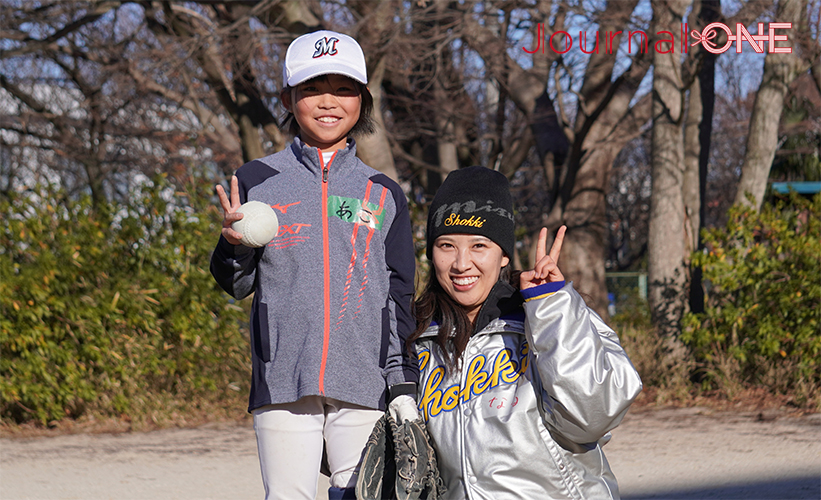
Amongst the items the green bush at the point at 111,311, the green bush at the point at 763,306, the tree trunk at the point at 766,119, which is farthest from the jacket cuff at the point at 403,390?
the tree trunk at the point at 766,119

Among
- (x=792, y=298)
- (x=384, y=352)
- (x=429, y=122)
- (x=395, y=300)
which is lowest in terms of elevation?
(x=792, y=298)

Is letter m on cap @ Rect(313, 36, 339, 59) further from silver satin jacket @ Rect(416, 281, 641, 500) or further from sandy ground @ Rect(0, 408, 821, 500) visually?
sandy ground @ Rect(0, 408, 821, 500)

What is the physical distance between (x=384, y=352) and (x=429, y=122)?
966 centimetres

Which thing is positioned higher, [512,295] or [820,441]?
[512,295]

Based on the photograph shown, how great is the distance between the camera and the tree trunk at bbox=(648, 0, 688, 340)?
7.73 meters

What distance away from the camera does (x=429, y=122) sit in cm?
1174

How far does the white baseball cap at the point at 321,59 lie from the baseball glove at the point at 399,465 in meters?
1.07

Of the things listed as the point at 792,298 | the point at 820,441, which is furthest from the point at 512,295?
the point at 792,298

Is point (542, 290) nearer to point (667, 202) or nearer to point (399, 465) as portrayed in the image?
point (399, 465)

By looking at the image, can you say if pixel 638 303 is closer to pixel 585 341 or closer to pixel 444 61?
pixel 444 61

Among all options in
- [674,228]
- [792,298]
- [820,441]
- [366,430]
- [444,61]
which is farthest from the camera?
[444,61]

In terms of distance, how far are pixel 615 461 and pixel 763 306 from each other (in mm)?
2551

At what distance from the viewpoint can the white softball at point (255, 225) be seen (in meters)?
2.19

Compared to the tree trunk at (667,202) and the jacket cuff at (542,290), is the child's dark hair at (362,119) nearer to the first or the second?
the jacket cuff at (542,290)
